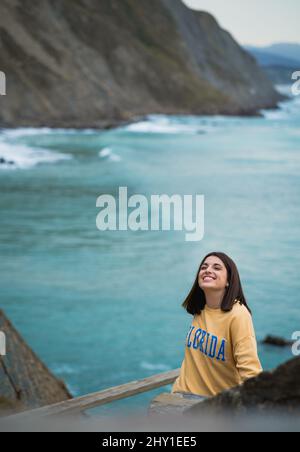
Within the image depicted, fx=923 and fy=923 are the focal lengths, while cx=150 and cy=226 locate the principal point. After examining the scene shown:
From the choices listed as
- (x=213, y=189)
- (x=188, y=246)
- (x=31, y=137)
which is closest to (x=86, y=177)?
(x=213, y=189)

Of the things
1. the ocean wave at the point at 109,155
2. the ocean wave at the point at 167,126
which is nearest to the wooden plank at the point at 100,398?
the ocean wave at the point at 109,155

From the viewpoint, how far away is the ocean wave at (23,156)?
2388 cm

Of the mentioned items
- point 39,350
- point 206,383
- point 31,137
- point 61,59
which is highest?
point 61,59

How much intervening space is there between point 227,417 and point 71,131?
35.7 meters

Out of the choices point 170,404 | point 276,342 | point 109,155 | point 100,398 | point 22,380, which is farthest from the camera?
point 109,155

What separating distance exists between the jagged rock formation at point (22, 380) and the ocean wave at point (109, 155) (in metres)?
23.7

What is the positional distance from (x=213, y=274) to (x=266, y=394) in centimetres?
73

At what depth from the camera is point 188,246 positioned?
600 inches

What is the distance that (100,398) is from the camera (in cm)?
232

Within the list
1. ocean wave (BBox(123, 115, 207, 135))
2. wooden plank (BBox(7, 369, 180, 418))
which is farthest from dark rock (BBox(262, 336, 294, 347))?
ocean wave (BBox(123, 115, 207, 135))

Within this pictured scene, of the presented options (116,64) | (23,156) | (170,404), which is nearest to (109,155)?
(23,156)

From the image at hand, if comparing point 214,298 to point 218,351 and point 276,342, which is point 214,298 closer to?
point 218,351

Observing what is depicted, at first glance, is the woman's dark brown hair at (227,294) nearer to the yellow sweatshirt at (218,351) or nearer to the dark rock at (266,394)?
the yellow sweatshirt at (218,351)
